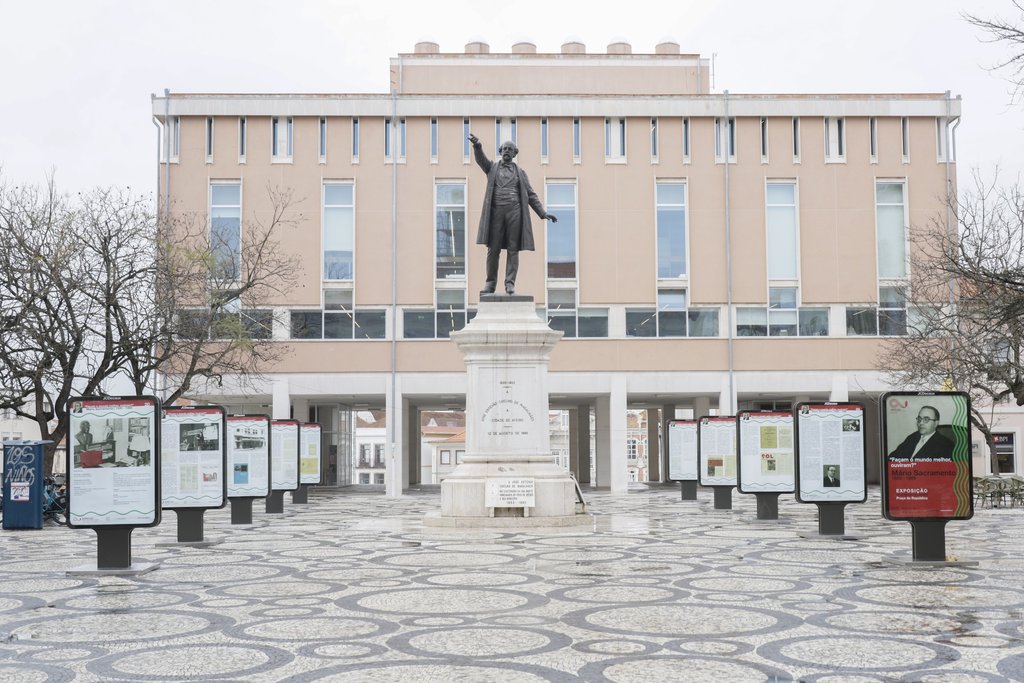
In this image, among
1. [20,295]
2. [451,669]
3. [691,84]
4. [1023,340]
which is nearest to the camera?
[451,669]

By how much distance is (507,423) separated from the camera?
1761 centimetres

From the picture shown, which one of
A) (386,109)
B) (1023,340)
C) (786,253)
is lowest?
(1023,340)

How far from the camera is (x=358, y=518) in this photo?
22.1 m

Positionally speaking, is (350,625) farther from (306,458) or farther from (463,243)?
(463,243)

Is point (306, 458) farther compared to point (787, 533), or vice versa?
point (306, 458)

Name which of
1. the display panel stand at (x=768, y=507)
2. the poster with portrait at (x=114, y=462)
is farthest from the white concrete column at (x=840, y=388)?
the poster with portrait at (x=114, y=462)

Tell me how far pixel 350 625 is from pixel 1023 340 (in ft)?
81.0

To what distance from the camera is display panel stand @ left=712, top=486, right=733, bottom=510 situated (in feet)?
79.0

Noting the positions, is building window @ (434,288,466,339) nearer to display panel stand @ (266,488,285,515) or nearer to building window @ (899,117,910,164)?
display panel stand @ (266,488,285,515)

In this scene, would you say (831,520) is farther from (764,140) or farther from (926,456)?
(764,140)

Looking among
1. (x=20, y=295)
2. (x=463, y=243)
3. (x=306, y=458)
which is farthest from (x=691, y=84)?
(x=20, y=295)

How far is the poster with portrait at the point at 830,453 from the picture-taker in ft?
50.3

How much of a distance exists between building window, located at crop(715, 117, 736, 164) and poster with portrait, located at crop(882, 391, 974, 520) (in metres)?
30.5

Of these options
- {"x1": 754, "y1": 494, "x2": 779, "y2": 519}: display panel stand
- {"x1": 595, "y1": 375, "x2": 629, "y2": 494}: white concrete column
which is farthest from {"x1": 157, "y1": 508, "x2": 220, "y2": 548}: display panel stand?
{"x1": 595, "y1": 375, "x2": 629, "y2": 494}: white concrete column
